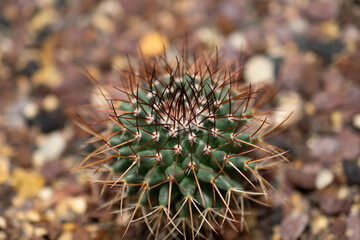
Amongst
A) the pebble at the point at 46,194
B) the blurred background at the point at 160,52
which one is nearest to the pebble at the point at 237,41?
the blurred background at the point at 160,52

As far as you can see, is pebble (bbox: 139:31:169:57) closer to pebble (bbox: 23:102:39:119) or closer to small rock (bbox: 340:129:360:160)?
pebble (bbox: 23:102:39:119)

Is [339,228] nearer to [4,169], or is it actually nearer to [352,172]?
[352,172]

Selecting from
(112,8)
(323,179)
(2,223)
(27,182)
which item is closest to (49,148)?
(27,182)

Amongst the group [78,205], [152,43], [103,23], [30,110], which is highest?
[103,23]

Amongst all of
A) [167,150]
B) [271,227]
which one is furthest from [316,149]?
[167,150]

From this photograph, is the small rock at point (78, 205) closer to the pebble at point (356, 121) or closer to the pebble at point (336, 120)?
the pebble at point (336, 120)

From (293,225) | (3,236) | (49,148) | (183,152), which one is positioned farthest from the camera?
(49,148)

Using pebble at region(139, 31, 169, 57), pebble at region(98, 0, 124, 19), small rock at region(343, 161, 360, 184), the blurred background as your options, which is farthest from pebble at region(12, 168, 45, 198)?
small rock at region(343, 161, 360, 184)
